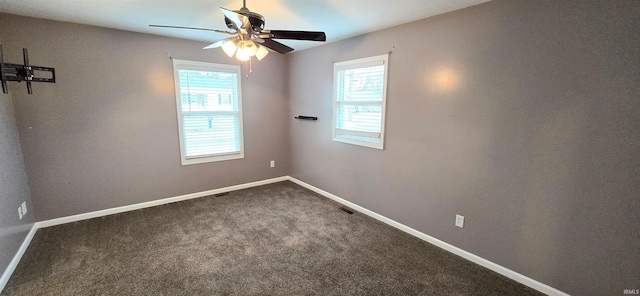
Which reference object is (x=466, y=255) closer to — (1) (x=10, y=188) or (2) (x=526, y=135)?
(2) (x=526, y=135)

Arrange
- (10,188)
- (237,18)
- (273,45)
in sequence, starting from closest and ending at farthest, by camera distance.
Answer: (237,18) < (273,45) < (10,188)

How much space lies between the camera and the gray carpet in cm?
206

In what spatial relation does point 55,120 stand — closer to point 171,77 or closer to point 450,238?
point 171,77

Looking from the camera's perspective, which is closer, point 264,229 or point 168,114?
point 264,229

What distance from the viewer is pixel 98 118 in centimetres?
315

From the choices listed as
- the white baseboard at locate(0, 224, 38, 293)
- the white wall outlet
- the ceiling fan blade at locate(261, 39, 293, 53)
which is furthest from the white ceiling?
the white baseboard at locate(0, 224, 38, 293)

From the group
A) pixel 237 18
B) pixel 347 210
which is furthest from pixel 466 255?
pixel 237 18

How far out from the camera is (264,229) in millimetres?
3031

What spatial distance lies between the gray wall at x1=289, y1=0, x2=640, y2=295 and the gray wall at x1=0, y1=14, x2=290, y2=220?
286 centimetres

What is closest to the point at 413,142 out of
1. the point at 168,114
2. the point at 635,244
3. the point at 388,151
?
the point at 388,151

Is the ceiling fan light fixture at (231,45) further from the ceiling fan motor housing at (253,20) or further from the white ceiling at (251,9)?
the white ceiling at (251,9)

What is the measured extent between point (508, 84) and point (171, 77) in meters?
3.89

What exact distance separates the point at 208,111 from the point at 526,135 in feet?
12.7

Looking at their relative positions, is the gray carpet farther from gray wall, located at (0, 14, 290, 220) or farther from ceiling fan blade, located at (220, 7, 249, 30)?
ceiling fan blade, located at (220, 7, 249, 30)
